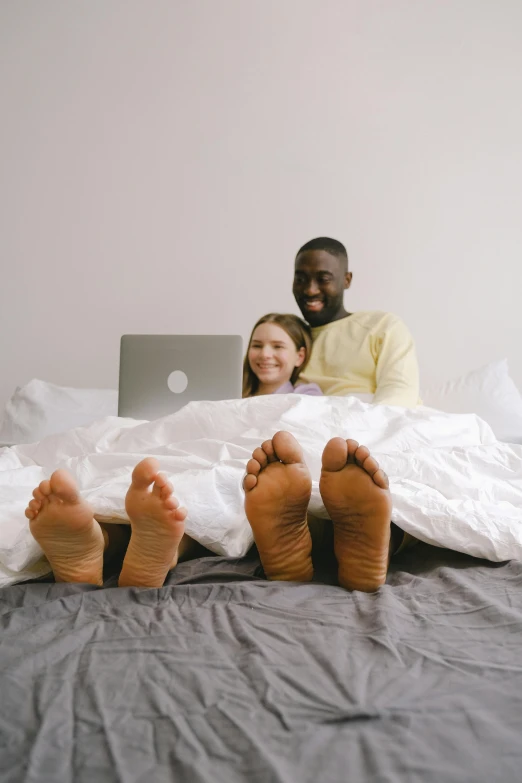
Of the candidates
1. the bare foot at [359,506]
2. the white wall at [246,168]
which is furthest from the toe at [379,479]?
the white wall at [246,168]

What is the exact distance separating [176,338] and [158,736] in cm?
128

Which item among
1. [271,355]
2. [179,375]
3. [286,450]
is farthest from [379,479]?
[271,355]

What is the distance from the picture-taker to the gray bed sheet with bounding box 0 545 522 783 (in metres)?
0.49

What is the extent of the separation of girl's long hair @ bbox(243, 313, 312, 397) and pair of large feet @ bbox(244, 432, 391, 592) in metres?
1.08

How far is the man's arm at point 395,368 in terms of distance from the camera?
179 centimetres

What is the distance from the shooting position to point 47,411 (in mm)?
2062

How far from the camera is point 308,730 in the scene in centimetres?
53

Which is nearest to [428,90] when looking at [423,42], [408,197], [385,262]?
[423,42]

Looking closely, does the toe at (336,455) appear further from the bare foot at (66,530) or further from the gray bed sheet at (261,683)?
the bare foot at (66,530)

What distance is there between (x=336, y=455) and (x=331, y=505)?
0.07 meters

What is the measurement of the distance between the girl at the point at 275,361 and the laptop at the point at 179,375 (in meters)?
0.24

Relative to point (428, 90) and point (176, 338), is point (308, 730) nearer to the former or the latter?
point (176, 338)

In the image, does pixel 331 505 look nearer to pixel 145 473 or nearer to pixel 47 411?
pixel 145 473

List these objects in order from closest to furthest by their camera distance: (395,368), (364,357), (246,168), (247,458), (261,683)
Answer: (261,683) < (247,458) < (395,368) < (364,357) < (246,168)
